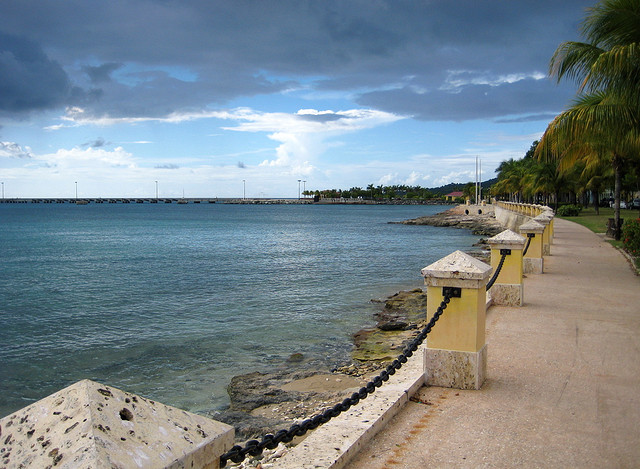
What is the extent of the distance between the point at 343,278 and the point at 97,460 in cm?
2472

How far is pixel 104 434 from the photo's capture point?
1925 millimetres

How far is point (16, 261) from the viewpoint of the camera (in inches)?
1451

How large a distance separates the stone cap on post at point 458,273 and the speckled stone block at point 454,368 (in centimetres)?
74

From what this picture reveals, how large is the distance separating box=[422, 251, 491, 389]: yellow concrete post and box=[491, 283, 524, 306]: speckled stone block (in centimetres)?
491

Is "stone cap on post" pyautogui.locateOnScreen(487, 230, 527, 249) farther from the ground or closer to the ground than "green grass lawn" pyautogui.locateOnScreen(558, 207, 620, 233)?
farther from the ground

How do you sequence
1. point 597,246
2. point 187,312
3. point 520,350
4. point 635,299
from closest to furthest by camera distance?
1. point 520,350
2. point 635,299
3. point 187,312
4. point 597,246

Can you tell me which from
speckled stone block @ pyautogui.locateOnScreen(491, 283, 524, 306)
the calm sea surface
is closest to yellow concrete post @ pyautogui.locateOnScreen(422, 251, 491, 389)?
speckled stone block @ pyautogui.locateOnScreen(491, 283, 524, 306)

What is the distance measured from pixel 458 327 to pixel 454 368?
463 mm

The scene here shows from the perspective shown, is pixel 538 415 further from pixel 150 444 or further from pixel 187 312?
pixel 187 312

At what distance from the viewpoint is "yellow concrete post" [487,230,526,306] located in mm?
10648

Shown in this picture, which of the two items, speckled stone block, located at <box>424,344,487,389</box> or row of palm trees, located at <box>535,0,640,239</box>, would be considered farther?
row of palm trees, located at <box>535,0,640,239</box>

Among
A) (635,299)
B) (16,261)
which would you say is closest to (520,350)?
(635,299)

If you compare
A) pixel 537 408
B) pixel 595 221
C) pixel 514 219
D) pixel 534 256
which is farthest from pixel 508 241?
pixel 595 221

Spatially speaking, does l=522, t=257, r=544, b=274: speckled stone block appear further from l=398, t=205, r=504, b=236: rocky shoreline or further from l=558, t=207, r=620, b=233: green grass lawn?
l=398, t=205, r=504, b=236: rocky shoreline
